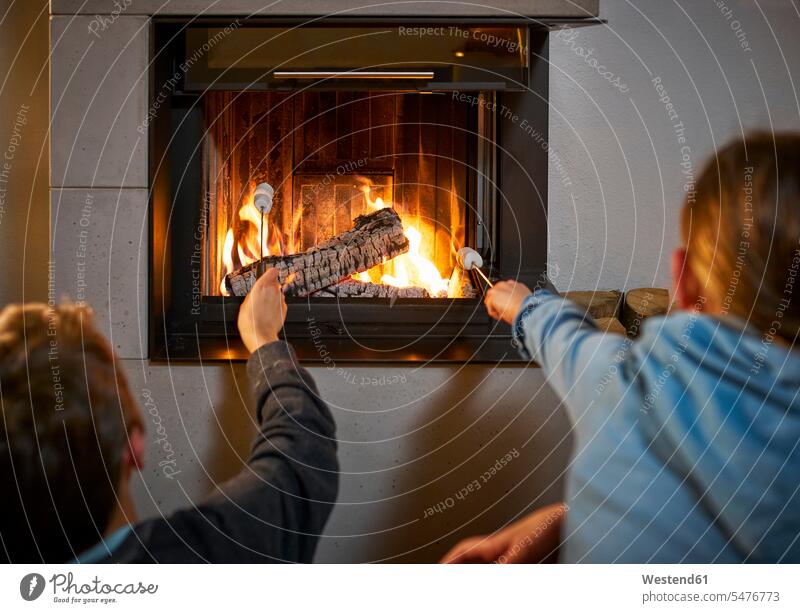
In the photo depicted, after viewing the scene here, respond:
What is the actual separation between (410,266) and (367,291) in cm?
13

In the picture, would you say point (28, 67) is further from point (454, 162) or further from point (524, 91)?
point (524, 91)

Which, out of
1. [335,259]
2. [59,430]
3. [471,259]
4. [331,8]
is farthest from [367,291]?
[59,430]

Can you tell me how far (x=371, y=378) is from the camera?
145 cm

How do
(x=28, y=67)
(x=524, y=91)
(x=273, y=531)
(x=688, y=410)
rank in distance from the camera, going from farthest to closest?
1. (x=28, y=67)
2. (x=524, y=91)
3. (x=273, y=531)
4. (x=688, y=410)

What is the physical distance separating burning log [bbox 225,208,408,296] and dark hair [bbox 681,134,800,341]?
57 centimetres

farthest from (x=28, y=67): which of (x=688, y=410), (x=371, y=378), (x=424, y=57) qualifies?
(x=688, y=410)

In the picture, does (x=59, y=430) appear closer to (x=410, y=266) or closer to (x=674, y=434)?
(x=410, y=266)

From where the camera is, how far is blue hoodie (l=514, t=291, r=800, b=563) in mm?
1173

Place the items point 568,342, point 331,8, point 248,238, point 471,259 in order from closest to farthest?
point 568,342 → point 331,8 → point 471,259 → point 248,238

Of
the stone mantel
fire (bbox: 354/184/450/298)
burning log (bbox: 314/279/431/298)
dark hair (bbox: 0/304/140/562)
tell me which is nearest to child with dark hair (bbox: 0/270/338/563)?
dark hair (bbox: 0/304/140/562)

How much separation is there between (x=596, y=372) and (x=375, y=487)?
1.54 feet

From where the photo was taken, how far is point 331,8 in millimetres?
1436
